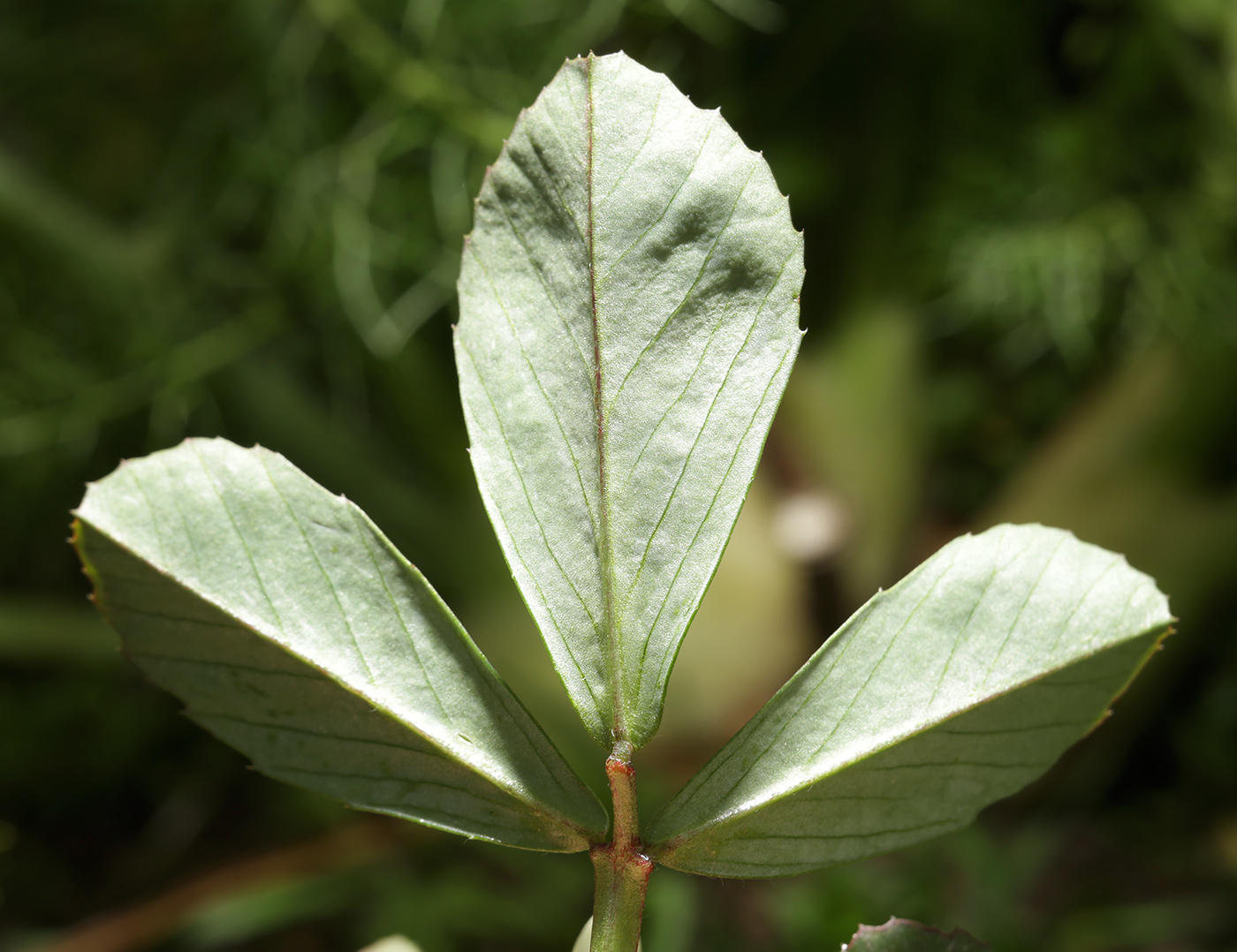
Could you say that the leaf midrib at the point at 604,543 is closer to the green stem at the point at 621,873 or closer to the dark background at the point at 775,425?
the green stem at the point at 621,873

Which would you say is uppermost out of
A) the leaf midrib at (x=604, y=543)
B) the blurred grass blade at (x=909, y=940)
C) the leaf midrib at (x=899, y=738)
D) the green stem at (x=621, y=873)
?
the leaf midrib at (x=604, y=543)

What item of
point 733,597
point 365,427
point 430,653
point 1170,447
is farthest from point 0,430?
point 1170,447

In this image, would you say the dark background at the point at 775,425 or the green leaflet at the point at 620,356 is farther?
the dark background at the point at 775,425

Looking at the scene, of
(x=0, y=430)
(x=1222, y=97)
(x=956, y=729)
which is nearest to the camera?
(x=956, y=729)

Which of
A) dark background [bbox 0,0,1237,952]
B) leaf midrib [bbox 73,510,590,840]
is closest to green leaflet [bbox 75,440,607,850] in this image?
leaf midrib [bbox 73,510,590,840]

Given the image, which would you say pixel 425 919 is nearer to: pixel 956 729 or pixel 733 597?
pixel 733 597

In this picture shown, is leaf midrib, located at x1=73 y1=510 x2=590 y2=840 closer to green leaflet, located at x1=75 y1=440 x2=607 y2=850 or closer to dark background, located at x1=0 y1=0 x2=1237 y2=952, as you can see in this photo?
green leaflet, located at x1=75 y1=440 x2=607 y2=850

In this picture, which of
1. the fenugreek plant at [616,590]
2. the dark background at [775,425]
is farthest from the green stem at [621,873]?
the dark background at [775,425]
